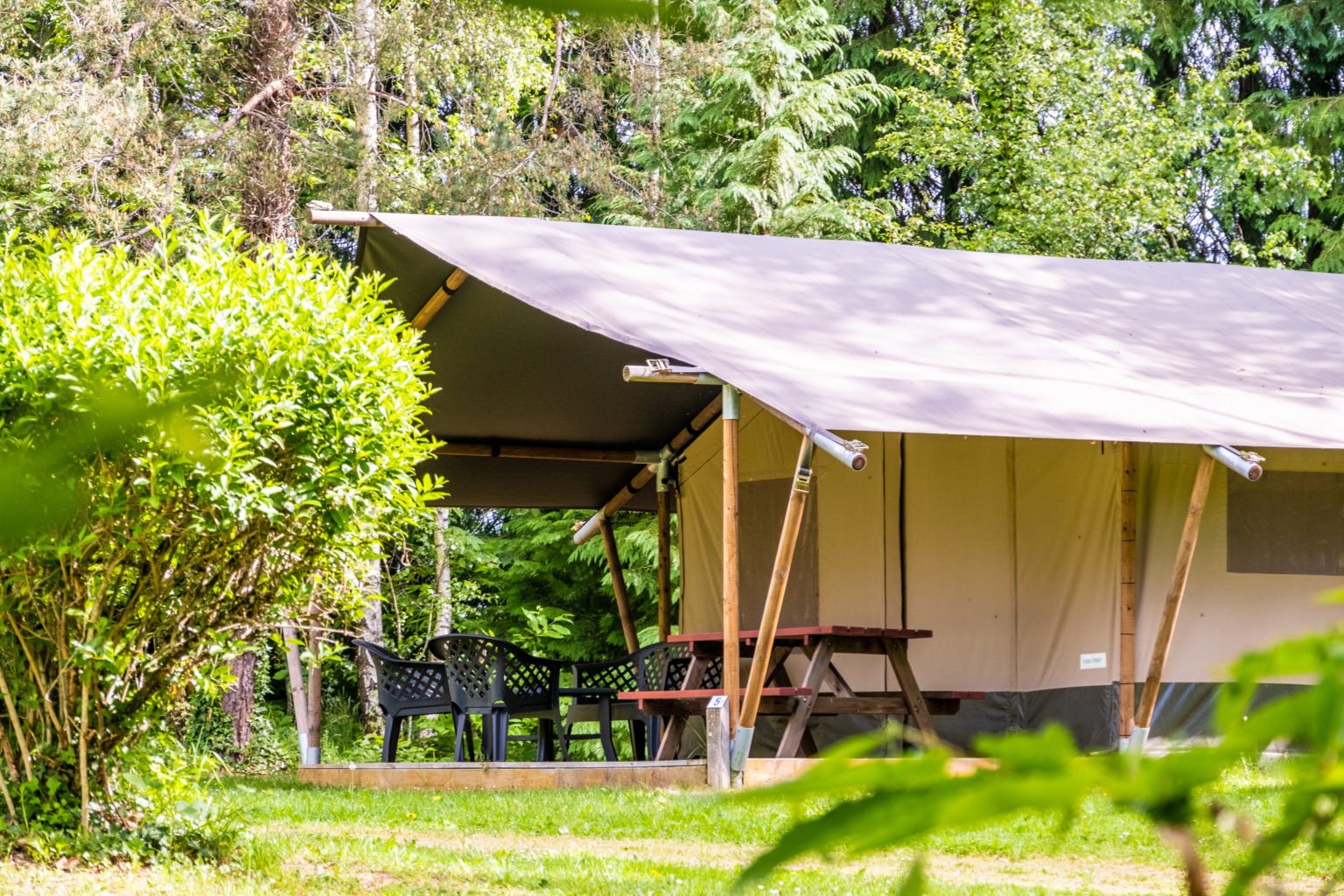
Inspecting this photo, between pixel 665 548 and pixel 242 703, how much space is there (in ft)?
13.8

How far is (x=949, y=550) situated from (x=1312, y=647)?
766cm

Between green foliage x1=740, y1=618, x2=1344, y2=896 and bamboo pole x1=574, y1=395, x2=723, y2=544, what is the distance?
25.7ft

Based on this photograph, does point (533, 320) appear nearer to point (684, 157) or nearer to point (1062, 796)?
point (1062, 796)

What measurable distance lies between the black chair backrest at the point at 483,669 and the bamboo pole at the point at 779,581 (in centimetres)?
163

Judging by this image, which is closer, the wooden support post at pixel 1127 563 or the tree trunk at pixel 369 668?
the wooden support post at pixel 1127 563

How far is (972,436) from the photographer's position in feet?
21.0

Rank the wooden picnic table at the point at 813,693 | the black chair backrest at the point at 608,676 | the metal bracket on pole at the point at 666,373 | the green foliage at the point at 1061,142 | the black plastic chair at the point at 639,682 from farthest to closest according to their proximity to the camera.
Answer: the green foliage at the point at 1061,142
the black chair backrest at the point at 608,676
the black plastic chair at the point at 639,682
the wooden picnic table at the point at 813,693
the metal bracket on pole at the point at 666,373

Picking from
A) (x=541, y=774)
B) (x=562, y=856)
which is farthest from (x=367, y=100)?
(x=562, y=856)

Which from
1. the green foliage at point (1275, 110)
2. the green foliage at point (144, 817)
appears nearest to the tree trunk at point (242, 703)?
the green foliage at point (144, 817)

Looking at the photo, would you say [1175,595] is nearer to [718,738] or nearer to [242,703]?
[718,738]

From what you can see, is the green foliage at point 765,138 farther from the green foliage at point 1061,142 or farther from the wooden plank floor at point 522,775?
the wooden plank floor at point 522,775

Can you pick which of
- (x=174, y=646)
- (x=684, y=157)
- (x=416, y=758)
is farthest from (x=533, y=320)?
(x=684, y=157)

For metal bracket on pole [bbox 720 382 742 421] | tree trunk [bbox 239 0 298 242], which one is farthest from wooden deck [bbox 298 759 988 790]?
tree trunk [bbox 239 0 298 242]

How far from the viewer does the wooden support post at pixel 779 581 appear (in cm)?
529
